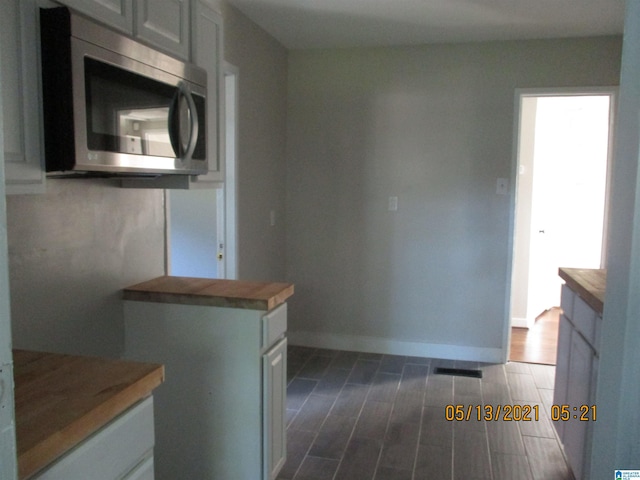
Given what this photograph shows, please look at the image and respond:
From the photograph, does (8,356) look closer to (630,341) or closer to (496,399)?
(630,341)

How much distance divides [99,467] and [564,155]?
5259mm

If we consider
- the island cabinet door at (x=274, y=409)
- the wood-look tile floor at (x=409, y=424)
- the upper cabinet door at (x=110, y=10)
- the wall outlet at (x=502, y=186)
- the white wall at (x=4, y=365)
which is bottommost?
the wood-look tile floor at (x=409, y=424)

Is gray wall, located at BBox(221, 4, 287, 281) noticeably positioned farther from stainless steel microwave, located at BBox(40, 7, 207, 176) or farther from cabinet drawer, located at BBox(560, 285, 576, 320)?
cabinet drawer, located at BBox(560, 285, 576, 320)

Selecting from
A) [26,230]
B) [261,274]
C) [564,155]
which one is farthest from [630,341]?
[564,155]

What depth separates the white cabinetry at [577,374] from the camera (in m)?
2.10

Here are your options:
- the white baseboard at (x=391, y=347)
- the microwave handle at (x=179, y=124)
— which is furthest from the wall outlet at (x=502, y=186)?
the microwave handle at (x=179, y=124)

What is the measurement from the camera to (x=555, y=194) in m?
5.28

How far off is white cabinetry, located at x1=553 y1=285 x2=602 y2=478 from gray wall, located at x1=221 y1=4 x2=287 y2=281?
1.91 m

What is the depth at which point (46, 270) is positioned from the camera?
1.69 m

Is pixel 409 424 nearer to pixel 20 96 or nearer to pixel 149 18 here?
pixel 149 18

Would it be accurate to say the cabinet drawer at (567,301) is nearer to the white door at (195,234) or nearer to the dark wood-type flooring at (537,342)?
the dark wood-type flooring at (537,342)

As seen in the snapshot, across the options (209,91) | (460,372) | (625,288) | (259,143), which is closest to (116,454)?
(625,288)

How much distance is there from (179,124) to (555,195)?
178 inches

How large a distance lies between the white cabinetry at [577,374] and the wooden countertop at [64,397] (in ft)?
5.57
